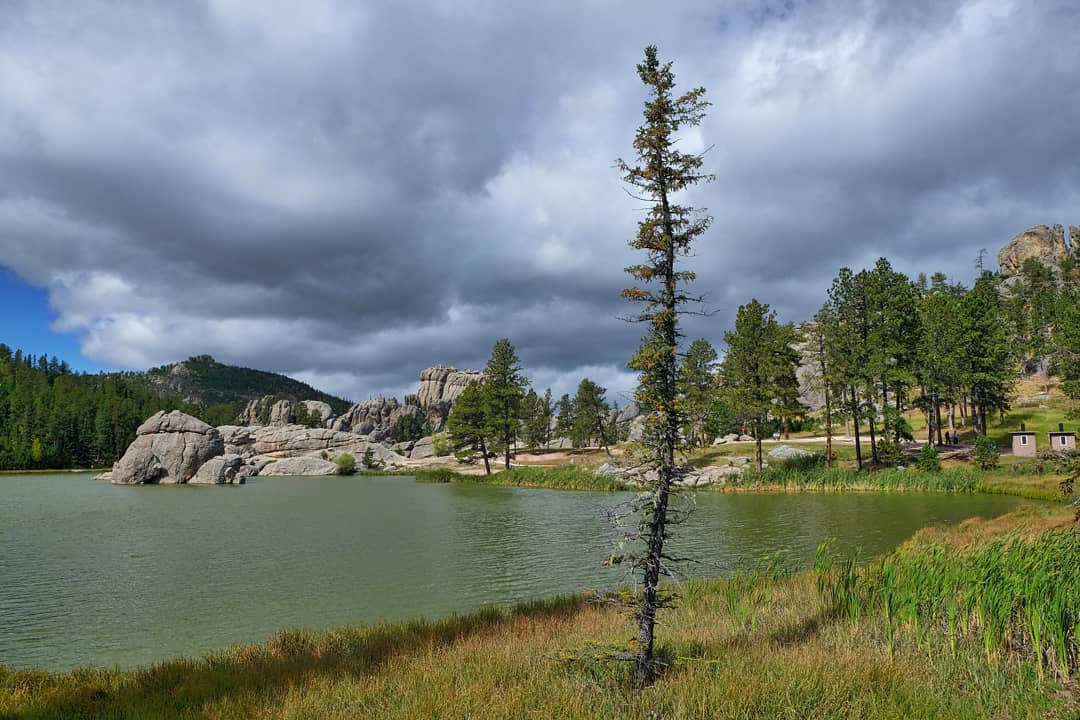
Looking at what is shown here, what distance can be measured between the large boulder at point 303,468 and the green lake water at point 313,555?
195 feet

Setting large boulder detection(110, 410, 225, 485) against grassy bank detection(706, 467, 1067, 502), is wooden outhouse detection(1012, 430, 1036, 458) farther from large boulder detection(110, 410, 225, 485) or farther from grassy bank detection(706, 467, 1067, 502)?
large boulder detection(110, 410, 225, 485)

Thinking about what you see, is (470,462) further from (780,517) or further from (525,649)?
(525,649)

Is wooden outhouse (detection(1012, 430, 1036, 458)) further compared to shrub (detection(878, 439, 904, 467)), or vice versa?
shrub (detection(878, 439, 904, 467))

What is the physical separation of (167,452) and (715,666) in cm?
8478

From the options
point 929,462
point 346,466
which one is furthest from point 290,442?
point 929,462

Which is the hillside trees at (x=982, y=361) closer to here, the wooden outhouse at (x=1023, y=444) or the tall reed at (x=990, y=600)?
the wooden outhouse at (x=1023, y=444)

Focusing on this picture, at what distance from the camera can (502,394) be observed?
81.9 m

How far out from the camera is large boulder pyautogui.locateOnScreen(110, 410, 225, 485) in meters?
73.9

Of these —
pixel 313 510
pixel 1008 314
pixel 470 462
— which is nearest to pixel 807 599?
pixel 313 510

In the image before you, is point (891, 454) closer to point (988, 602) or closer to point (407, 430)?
point (988, 602)

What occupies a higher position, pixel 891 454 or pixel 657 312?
pixel 657 312

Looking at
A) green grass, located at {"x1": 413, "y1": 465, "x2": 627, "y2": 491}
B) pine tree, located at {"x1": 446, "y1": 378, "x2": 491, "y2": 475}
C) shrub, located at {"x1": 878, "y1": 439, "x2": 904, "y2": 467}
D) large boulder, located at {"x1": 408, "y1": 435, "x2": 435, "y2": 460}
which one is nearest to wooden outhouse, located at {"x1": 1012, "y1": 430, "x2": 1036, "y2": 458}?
shrub, located at {"x1": 878, "y1": 439, "x2": 904, "y2": 467}

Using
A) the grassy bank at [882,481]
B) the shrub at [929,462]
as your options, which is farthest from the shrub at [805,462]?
the shrub at [929,462]

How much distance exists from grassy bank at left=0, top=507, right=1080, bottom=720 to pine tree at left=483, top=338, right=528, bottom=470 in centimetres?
6738
